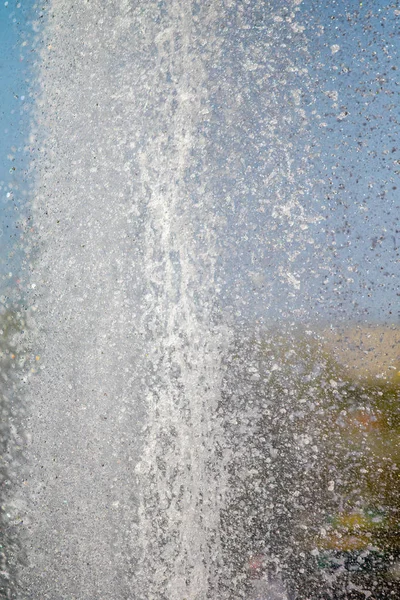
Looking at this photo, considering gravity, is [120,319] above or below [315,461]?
above

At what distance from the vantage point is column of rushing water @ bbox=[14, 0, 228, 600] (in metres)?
1.16

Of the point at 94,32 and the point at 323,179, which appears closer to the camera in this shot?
the point at 323,179

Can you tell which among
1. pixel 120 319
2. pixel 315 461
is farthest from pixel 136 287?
pixel 315 461

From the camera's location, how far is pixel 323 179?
110cm

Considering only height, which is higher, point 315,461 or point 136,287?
point 136,287

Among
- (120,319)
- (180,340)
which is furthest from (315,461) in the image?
(120,319)

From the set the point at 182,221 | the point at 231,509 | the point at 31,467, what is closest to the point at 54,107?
the point at 182,221

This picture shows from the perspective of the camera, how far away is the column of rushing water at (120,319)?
1160 millimetres

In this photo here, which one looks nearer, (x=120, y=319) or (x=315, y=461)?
(x=315, y=461)

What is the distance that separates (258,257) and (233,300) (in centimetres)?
10

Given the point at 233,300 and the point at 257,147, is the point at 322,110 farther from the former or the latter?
the point at 233,300

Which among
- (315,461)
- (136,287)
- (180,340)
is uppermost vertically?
(136,287)

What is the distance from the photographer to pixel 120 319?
1214 mm

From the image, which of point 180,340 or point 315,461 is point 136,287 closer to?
point 180,340
